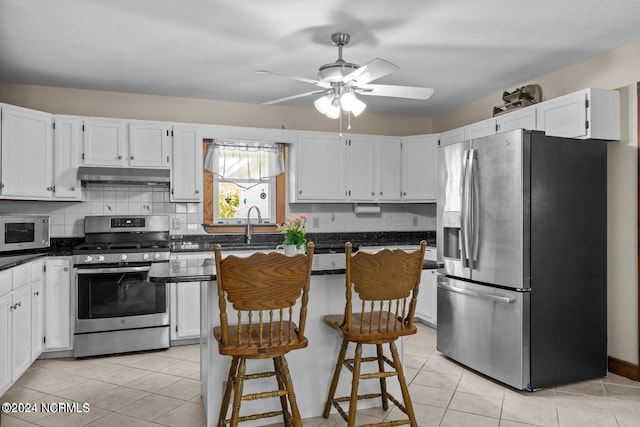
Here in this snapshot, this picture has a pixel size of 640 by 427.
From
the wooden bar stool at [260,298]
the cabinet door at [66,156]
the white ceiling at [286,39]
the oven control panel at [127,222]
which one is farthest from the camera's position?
the oven control panel at [127,222]

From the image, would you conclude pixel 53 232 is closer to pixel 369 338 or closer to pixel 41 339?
pixel 41 339

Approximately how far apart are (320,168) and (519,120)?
2085 mm

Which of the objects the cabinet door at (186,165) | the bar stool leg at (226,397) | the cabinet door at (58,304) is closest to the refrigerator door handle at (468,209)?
the bar stool leg at (226,397)

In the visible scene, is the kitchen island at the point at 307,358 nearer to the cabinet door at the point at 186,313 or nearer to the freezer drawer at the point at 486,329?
the freezer drawer at the point at 486,329

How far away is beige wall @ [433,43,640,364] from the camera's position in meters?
3.37

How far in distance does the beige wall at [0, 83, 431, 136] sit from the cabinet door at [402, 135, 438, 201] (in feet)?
1.85

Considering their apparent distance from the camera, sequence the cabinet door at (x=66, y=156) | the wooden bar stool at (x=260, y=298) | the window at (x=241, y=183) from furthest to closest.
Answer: the window at (x=241, y=183) → the cabinet door at (x=66, y=156) → the wooden bar stool at (x=260, y=298)

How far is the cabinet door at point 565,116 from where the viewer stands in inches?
133

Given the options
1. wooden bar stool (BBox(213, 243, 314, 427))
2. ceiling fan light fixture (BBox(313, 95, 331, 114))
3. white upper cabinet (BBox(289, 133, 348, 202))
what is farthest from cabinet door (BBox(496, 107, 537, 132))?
wooden bar stool (BBox(213, 243, 314, 427))

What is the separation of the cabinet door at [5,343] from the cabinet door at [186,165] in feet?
5.88

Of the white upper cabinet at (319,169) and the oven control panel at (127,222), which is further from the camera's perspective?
the white upper cabinet at (319,169)

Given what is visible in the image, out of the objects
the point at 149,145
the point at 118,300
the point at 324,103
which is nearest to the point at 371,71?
the point at 324,103

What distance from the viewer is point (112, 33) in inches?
125

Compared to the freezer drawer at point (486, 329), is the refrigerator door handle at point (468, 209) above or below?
above
